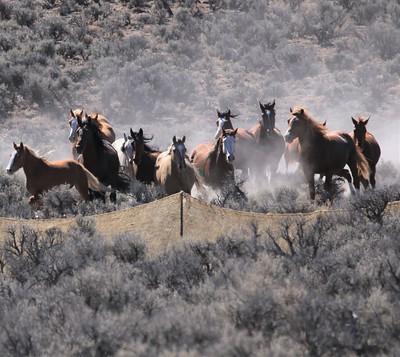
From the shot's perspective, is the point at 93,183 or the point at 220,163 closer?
the point at 93,183

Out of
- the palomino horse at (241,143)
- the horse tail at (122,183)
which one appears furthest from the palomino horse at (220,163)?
the palomino horse at (241,143)

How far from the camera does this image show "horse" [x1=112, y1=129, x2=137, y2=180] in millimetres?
23844

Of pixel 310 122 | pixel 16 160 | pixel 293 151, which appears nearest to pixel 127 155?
pixel 16 160

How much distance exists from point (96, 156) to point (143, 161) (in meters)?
1.01

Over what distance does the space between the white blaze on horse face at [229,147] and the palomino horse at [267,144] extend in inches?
140

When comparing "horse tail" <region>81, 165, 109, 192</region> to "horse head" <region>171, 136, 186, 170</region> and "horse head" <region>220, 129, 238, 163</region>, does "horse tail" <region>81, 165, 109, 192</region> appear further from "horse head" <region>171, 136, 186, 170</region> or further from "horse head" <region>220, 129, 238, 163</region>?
"horse head" <region>220, 129, 238, 163</region>

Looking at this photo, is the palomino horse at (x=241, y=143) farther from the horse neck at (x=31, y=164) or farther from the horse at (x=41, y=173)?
the horse neck at (x=31, y=164)

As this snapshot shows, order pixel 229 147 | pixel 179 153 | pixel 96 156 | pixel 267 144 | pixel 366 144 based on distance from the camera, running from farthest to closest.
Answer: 1. pixel 267 144
2. pixel 366 144
3. pixel 96 156
4. pixel 229 147
5. pixel 179 153

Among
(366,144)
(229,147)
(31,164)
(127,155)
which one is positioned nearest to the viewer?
(31,164)

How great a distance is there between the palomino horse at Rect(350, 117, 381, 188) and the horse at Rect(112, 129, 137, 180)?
4.16 m

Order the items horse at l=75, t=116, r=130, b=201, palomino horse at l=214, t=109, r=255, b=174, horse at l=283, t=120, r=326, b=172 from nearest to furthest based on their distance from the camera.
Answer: horse at l=75, t=116, r=130, b=201, horse at l=283, t=120, r=326, b=172, palomino horse at l=214, t=109, r=255, b=174

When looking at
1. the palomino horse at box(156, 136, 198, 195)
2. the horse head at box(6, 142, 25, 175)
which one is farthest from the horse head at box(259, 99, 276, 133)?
the horse head at box(6, 142, 25, 175)

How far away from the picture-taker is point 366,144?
2489 centimetres

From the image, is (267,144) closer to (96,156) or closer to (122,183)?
(122,183)
